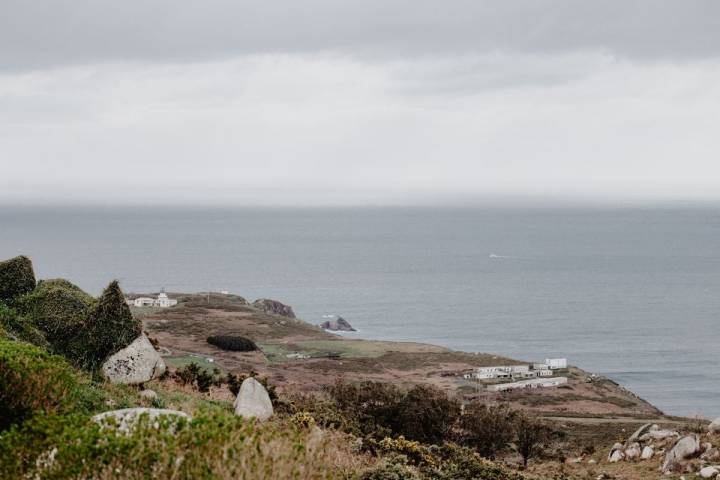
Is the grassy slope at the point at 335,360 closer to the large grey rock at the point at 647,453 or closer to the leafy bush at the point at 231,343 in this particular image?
the leafy bush at the point at 231,343

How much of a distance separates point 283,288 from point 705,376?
284 ft

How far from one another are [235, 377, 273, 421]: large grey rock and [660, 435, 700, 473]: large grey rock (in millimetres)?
10063

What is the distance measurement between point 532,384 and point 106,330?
1845 inches

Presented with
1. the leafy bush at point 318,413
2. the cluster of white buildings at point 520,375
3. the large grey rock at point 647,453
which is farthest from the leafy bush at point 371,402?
the cluster of white buildings at point 520,375

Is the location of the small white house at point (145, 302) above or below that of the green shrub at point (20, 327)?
below

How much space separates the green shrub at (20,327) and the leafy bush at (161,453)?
10.2 m

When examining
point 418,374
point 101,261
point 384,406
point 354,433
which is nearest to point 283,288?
point 101,261

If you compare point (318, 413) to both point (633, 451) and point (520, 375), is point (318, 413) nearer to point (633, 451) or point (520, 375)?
point (633, 451)

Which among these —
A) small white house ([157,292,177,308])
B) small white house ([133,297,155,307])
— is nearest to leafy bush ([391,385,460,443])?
small white house ([157,292,177,308])

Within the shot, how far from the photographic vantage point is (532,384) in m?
58.5

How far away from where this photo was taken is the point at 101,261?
17375cm

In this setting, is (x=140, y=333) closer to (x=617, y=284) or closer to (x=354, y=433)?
(x=354, y=433)

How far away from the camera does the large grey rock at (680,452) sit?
719 inches

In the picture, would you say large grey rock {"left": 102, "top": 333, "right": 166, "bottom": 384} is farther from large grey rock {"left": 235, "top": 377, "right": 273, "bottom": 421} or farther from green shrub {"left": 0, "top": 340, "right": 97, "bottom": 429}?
green shrub {"left": 0, "top": 340, "right": 97, "bottom": 429}
